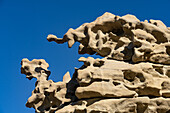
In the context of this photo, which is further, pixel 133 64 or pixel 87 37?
pixel 87 37

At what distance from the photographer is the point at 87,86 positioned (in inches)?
293

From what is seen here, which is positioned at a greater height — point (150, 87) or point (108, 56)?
point (108, 56)

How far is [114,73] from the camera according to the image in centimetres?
752

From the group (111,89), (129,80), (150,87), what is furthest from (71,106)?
(150,87)

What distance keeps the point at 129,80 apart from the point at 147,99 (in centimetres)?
82

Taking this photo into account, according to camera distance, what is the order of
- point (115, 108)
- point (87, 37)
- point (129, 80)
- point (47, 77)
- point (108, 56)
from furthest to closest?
point (47, 77), point (87, 37), point (108, 56), point (129, 80), point (115, 108)

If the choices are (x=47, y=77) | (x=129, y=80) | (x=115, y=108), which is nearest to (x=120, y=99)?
(x=115, y=108)

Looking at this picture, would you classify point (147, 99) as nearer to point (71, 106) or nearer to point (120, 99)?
point (120, 99)

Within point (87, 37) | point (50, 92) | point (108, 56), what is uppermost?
point (87, 37)

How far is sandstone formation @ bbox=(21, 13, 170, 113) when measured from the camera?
23.5 ft

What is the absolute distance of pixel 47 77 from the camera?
9.58m

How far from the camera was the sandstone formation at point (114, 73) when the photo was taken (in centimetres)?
716

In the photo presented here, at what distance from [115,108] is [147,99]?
961 millimetres

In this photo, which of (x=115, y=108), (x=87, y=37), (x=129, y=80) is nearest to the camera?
(x=115, y=108)
